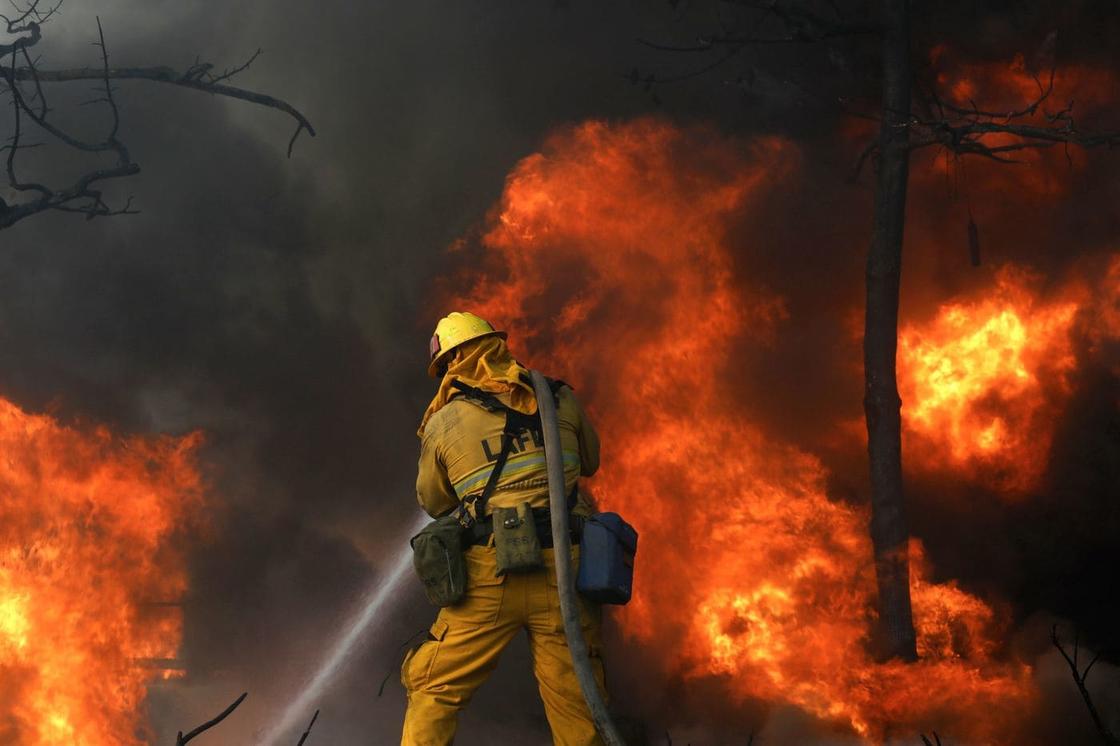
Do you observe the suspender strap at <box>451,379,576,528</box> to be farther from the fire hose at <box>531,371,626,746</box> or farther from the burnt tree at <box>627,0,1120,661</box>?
the burnt tree at <box>627,0,1120,661</box>

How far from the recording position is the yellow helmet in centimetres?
479

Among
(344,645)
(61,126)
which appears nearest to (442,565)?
(344,645)

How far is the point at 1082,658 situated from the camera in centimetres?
649

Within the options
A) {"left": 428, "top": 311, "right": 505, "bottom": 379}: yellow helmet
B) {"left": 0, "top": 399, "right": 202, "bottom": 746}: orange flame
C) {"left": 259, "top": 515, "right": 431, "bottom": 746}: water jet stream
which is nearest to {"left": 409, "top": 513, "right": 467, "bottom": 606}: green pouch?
{"left": 428, "top": 311, "right": 505, "bottom": 379}: yellow helmet

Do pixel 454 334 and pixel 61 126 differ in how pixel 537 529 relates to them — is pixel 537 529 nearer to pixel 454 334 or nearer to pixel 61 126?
pixel 454 334

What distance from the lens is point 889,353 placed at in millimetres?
6434

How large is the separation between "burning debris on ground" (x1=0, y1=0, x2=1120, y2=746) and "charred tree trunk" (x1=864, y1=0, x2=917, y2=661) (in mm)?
270

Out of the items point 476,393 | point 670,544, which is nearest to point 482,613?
point 476,393

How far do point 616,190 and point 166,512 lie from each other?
14.5 feet

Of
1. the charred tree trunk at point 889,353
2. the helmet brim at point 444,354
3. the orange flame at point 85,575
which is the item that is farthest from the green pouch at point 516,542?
the orange flame at point 85,575

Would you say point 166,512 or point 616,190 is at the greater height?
point 616,190

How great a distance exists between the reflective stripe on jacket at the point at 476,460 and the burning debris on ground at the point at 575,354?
283cm

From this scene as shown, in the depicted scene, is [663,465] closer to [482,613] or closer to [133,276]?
[482,613]

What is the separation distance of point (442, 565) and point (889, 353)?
3.58 m
